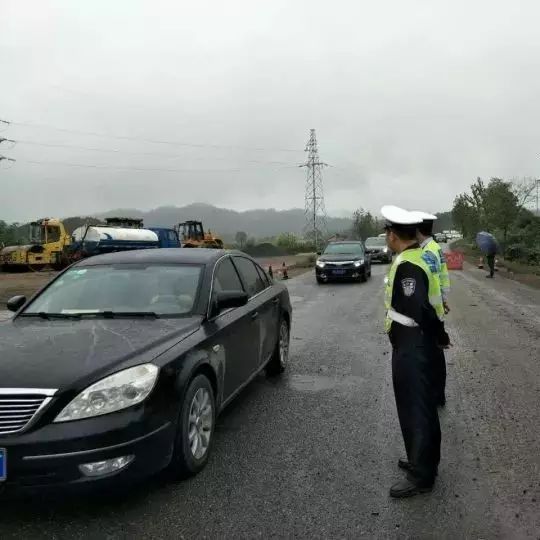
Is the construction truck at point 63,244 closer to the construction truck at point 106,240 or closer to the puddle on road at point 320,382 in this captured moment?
the construction truck at point 106,240

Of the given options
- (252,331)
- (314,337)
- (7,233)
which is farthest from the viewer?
(7,233)

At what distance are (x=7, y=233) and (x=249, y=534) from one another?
61205 mm

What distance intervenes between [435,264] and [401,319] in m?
0.44

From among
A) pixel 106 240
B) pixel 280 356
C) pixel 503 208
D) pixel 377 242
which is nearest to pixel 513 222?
pixel 503 208

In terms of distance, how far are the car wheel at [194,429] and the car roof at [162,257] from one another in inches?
55.2

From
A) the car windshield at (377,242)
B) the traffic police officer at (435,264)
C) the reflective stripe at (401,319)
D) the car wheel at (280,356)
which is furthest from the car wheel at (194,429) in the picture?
the car windshield at (377,242)

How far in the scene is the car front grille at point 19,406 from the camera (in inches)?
114

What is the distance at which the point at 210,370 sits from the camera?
394cm

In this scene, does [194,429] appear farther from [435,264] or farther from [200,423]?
[435,264]

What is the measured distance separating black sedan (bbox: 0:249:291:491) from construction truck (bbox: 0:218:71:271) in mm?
23759

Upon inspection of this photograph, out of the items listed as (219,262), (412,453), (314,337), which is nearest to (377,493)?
(412,453)

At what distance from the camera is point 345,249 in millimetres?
20844

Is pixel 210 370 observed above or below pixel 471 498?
above

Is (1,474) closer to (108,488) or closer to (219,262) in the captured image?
(108,488)
